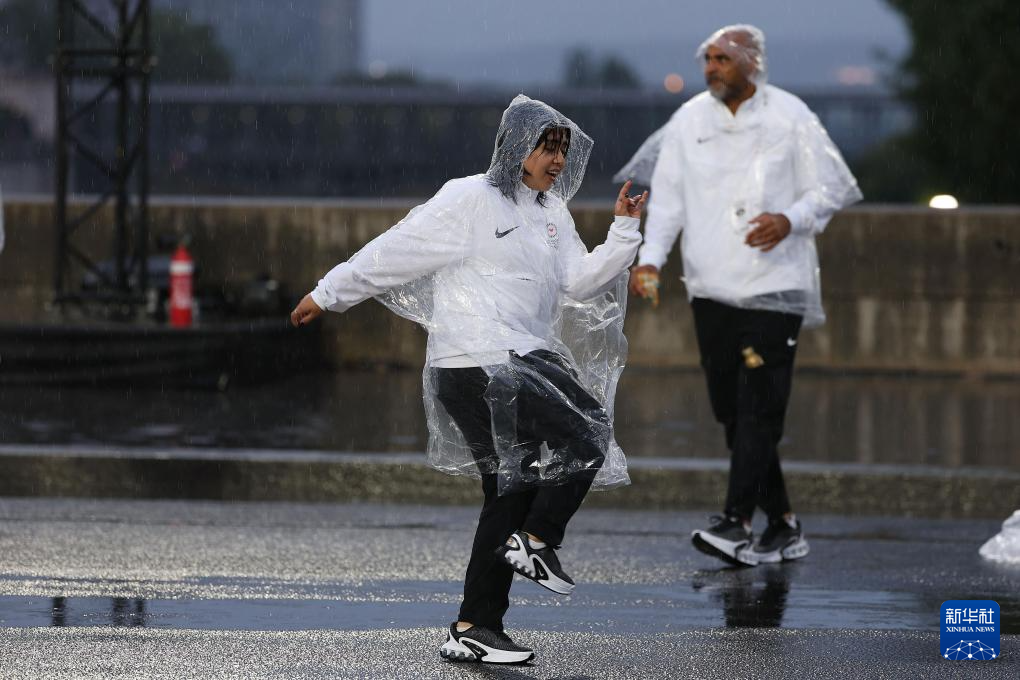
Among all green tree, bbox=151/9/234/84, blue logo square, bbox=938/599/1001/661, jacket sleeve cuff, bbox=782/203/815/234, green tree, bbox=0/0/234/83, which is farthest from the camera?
green tree, bbox=151/9/234/84

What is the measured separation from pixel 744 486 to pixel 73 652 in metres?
2.80

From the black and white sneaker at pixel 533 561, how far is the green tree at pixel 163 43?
526 ft

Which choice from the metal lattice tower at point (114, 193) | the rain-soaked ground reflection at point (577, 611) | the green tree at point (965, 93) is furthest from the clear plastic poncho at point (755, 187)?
the green tree at point (965, 93)

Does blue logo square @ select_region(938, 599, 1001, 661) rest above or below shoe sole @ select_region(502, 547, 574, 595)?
below

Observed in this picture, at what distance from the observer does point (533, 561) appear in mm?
5543

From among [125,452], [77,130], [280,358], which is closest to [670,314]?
[280,358]

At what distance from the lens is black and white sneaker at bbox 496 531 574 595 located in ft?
18.1

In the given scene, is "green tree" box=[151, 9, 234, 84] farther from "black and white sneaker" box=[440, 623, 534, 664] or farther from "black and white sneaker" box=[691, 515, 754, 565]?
"black and white sneaker" box=[440, 623, 534, 664]

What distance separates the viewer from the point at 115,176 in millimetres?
14281

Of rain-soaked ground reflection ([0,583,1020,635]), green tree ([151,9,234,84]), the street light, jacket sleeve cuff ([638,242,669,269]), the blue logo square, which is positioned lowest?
rain-soaked ground reflection ([0,583,1020,635])

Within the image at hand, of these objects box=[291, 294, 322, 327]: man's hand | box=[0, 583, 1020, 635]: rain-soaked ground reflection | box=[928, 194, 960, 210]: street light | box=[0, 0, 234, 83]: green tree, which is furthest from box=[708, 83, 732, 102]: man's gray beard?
box=[0, 0, 234, 83]: green tree

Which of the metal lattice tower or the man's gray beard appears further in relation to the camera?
the metal lattice tower

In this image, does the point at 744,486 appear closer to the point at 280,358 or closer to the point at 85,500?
the point at 85,500

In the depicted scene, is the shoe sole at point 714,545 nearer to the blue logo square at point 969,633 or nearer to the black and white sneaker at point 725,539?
the black and white sneaker at point 725,539
